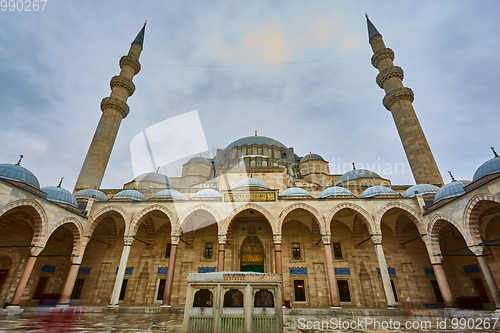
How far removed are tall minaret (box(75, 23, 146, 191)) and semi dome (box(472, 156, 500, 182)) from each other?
2158 cm

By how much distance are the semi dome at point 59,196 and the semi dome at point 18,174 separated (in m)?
1.15

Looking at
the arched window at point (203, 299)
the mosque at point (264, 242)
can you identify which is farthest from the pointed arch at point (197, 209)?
the arched window at point (203, 299)

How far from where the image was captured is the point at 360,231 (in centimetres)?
1473

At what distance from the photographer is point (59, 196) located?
12.4 meters

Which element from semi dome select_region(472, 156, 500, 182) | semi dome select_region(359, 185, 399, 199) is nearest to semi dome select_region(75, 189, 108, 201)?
semi dome select_region(359, 185, 399, 199)

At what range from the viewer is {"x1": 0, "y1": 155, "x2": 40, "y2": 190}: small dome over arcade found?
1055cm

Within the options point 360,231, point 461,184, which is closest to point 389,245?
point 360,231

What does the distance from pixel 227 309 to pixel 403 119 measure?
65.1 ft

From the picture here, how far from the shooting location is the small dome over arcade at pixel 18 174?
1055 centimetres

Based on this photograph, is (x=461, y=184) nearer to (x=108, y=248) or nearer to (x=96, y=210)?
(x=96, y=210)

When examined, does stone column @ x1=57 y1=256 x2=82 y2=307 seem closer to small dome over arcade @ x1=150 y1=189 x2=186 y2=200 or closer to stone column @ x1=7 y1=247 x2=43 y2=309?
stone column @ x1=7 y1=247 x2=43 y2=309

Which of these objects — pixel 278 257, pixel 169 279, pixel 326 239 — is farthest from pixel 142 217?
pixel 326 239

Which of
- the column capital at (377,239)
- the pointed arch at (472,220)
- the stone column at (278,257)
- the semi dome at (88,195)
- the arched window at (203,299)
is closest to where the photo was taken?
the arched window at (203,299)

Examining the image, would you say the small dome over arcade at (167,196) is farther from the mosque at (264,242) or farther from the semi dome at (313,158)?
the semi dome at (313,158)
